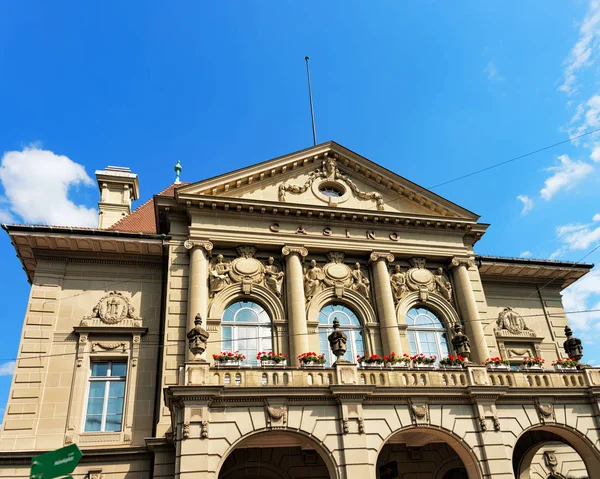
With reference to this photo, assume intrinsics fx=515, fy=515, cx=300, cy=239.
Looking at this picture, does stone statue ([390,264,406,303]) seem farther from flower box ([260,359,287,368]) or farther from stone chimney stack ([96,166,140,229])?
stone chimney stack ([96,166,140,229])

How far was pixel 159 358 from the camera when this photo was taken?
2031 centimetres

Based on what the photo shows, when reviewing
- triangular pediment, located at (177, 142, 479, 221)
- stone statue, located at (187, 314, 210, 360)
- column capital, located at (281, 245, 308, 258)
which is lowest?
stone statue, located at (187, 314, 210, 360)

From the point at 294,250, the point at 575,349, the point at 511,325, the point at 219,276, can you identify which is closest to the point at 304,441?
the point at 219,276

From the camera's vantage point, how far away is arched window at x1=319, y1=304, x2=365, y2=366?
843 inches

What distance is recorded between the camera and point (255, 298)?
21422mm

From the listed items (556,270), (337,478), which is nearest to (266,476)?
(337,478)

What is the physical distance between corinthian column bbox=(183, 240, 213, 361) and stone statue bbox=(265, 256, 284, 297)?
259 cm

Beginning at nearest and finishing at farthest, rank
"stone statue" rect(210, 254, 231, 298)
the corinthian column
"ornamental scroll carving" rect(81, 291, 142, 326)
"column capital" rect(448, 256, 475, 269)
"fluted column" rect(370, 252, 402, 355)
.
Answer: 1. the corinthian column
2. "ornamental scroll carving" rect(81, 291, 142, 326)
3. "stone statue" rect(210, 254, 231, 298)
4. "fluted column" rect(370, 252, 402, 355)
5. "column capital" rect(448, 256, 475, 269)

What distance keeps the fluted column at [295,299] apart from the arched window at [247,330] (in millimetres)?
1022

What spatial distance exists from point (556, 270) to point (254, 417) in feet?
63.3

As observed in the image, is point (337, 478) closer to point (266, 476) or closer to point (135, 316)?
point (266, 476)

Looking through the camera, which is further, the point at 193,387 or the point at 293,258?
the point at 293,258

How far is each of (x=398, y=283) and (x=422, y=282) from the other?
1191 mm

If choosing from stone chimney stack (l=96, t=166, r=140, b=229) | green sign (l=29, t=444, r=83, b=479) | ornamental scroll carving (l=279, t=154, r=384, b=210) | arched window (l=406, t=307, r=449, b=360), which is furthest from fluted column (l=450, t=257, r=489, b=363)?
stone chimney stack (l=96, t=166, r=140, b=229)
